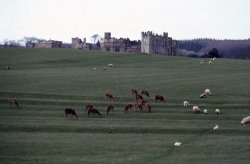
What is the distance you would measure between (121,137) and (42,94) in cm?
1918

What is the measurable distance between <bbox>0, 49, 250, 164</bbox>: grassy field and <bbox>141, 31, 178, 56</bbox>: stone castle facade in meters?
105

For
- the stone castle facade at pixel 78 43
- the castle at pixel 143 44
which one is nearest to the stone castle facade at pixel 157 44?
the castle at pixel 143 44

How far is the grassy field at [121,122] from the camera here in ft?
73.3

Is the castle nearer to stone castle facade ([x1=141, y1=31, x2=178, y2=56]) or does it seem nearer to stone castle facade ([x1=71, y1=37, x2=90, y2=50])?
stone castle facade ([x1=141, y1=31, x2=178, y2=56])

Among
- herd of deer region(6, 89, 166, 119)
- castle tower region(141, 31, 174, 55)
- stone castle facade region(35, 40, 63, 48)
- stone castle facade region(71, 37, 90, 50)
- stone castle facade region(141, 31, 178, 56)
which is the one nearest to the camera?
herd of deer region(6, 89, 166, 119)

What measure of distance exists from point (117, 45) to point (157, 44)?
53.5 feet

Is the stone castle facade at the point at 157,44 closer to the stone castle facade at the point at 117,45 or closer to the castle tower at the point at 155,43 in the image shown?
the castle tower at the point at 155,43

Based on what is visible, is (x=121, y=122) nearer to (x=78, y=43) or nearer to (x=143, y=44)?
(x=143, y=44)

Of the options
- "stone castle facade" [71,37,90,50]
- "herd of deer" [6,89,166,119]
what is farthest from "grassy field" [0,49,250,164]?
"stone castle facade" [71,37,90,50]

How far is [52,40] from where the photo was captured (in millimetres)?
182875

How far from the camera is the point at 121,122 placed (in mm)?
31812

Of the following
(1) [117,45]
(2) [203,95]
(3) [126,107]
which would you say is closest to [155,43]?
(1) [117,45]

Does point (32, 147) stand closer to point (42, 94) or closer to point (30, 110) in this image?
point (30, 110)

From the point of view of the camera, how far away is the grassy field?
2233 centimetres
